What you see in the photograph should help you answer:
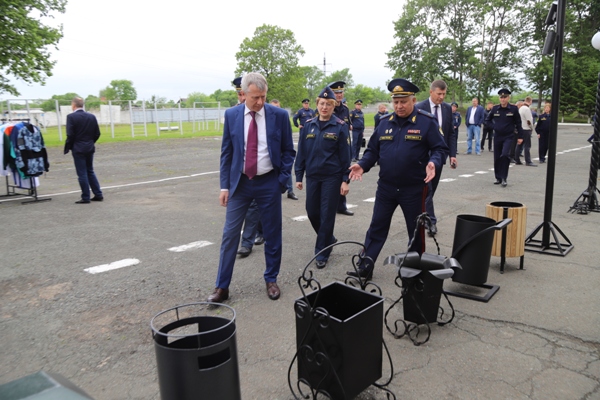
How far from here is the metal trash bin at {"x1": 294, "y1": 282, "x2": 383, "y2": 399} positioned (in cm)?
268

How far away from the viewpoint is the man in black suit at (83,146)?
31.0 feet

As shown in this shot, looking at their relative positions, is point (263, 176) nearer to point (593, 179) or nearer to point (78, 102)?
point (593, 179)

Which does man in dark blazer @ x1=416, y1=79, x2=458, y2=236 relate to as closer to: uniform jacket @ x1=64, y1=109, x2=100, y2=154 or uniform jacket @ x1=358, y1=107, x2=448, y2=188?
uniform jacket @ x1=358, y1=107, x2=448, y2=188

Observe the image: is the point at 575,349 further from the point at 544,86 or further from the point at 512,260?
the point at 544,86

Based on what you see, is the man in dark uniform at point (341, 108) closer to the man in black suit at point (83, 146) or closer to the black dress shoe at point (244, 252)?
the black dress shoe at point (244, 252)

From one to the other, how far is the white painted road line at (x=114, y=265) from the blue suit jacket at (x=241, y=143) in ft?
6.32

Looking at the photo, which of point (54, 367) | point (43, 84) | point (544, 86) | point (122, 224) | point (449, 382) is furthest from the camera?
point (544, 86)

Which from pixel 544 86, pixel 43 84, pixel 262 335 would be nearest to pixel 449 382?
pixel 262 335

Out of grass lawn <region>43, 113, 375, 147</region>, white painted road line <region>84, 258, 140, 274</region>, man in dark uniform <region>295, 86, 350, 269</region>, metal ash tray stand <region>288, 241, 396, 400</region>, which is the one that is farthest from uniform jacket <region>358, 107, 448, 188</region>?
grass lawn <region>43, 113, 375, 147</region>

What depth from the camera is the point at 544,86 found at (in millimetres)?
53000

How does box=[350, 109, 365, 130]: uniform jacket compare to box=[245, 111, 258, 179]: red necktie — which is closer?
box=[245, 111, 258, 179]: red necktie

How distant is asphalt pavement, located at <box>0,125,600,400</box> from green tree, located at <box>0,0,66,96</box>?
1352 centimetres

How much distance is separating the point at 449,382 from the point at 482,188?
8.68m

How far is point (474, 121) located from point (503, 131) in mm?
7836
